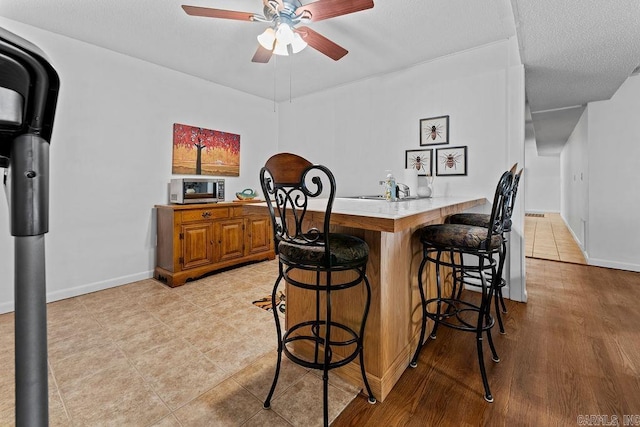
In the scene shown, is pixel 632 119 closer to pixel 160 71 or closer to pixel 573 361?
pixel 573 361

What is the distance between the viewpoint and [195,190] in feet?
11.8

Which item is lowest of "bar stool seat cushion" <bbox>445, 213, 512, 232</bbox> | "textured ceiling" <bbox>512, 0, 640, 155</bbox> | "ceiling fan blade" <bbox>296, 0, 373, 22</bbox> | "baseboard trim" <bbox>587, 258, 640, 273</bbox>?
"baseboard trim" <bbox>587, 258, 640, 273</bbox>

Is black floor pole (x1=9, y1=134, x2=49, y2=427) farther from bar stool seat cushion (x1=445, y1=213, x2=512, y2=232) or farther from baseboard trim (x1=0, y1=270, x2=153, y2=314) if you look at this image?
baseboard trim (x1=0, y1=270, x2=153, y2=314)

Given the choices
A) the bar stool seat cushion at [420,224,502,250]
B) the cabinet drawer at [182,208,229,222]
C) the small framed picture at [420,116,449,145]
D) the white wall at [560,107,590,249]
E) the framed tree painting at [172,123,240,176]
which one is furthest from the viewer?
the white wall at [560,107,590,249]

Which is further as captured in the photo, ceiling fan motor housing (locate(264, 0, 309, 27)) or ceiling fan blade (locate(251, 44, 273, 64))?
ceiling fan blade (locate(251, 44, 273, 64))

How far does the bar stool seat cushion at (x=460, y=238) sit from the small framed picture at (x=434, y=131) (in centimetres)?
181

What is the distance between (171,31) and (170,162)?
147cm

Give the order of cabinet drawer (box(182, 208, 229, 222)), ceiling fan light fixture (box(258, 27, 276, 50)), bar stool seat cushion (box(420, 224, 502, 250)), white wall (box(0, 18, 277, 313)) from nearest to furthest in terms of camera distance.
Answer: bar stool seat cushion (box(420, 224, 502, 250)) → ceiling fan light fixture (box(258, 27, 276, 50)) → white wall (box(0, 18, 277, 313)) → cabinet drawer (box(182, 208, 229, 222))

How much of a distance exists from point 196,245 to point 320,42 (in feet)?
8.07

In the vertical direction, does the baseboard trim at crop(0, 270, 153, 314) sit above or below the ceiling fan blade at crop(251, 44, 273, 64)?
below

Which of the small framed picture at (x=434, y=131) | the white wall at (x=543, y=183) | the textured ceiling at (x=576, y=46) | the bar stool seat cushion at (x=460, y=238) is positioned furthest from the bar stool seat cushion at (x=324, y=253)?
the white wall at (x=543, y=183)

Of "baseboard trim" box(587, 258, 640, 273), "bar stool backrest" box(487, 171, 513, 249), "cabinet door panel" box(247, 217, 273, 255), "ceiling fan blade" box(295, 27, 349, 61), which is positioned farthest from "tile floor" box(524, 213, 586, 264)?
"ceiling fan blade" box(295, 27, 349, 61)

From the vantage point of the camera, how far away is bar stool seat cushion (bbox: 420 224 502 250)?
1.62 meters

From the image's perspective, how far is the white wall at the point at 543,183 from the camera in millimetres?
10422
